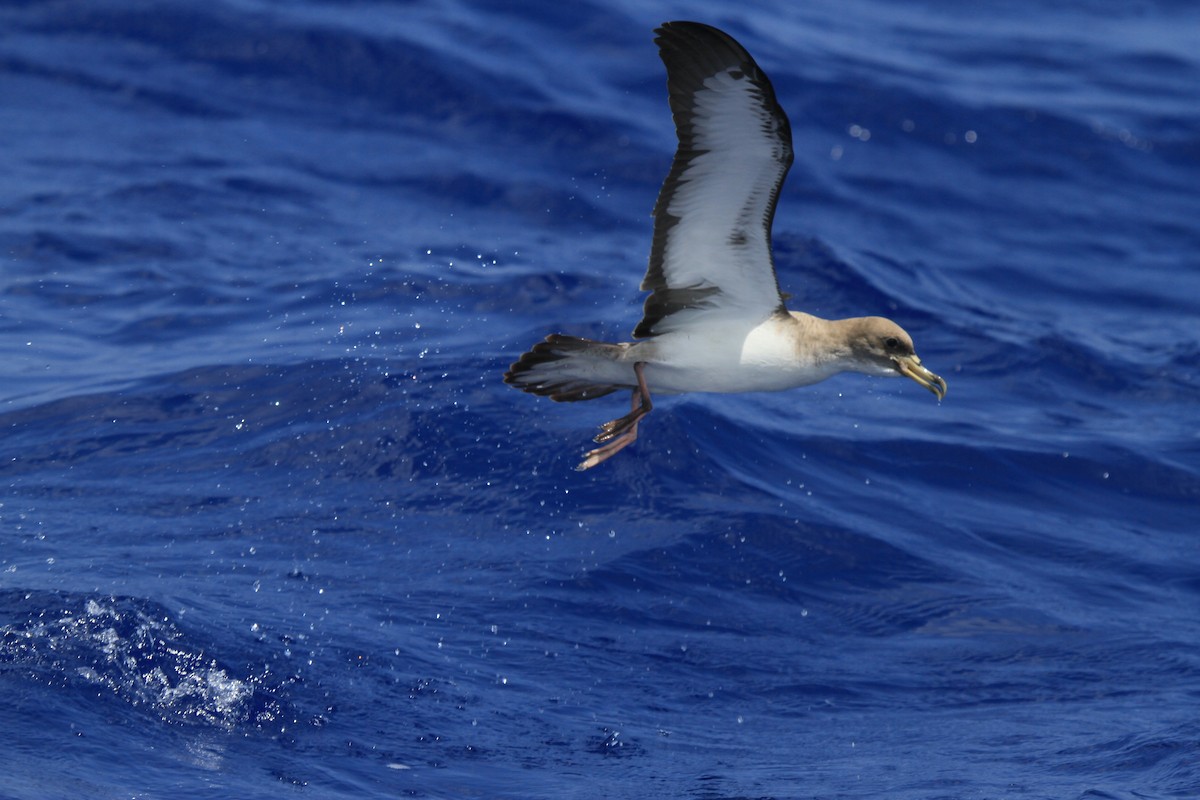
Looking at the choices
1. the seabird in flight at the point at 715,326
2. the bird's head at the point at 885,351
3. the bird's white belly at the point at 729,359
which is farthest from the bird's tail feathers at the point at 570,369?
the bird's head at the point at 885,351

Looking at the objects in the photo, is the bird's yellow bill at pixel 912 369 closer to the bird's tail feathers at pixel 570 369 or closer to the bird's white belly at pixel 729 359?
the bird's white belly at pixel 729 359

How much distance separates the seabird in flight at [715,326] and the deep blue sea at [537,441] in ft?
7.13

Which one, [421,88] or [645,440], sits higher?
[421,88]

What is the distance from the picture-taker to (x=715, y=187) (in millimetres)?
8141

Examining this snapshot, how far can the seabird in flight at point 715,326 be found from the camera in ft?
26.5

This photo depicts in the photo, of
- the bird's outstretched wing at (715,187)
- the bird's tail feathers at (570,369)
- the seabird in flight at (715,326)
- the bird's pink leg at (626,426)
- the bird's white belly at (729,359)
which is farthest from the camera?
the bird's pink leg at (626,426)

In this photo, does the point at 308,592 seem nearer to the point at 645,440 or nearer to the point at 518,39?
the point at 645,440

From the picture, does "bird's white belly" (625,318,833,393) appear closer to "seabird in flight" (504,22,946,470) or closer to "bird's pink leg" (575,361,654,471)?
"seabird in flight" (504,22,946,470)

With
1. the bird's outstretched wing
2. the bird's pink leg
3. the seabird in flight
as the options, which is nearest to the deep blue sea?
the bird's pink leg

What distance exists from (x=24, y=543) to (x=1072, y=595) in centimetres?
759

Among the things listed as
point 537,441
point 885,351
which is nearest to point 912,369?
point 885,351

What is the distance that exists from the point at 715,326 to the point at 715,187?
101 centimetres

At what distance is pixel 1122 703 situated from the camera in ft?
34.8

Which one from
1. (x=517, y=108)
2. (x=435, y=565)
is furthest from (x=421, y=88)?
(x=435, y=565)
